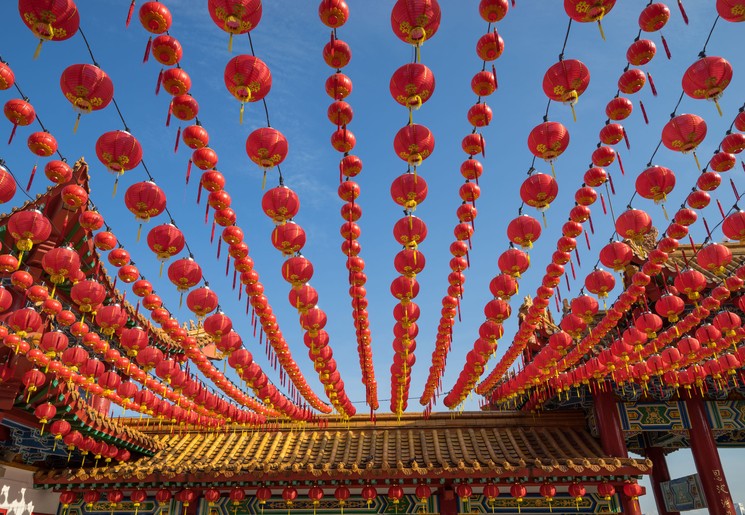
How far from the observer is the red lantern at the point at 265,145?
177 inches

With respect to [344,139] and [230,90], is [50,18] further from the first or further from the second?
[344,139]

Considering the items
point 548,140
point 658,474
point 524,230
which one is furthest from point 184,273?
point 658,474

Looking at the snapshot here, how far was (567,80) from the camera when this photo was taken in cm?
404

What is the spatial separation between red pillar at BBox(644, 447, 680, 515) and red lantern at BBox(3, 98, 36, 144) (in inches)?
642

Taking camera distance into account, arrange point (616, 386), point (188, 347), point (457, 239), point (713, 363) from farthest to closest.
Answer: point (616, 386), point (713, 363), point (188, 347), point (457, 239)

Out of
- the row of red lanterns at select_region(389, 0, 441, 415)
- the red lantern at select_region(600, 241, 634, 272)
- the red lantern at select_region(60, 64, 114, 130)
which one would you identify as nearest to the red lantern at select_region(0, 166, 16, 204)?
the red lantern at select_region(60, 64, 114, 130)

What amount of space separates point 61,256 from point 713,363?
1153 cm

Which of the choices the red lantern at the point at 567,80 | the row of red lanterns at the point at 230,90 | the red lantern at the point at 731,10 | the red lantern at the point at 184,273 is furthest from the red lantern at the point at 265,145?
the red lantern at the point at 731,10

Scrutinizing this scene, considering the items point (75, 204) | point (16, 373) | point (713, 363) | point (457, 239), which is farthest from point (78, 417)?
point (713, 363)

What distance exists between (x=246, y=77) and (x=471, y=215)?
3.49 metres

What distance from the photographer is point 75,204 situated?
18.7ft

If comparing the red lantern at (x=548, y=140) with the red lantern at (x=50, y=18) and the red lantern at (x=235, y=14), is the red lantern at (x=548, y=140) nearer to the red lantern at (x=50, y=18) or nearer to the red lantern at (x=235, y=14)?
the red lantern at (x=235, y=14)

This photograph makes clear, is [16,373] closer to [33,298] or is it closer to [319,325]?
[33,298]

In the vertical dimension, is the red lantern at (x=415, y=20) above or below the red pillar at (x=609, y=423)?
above
